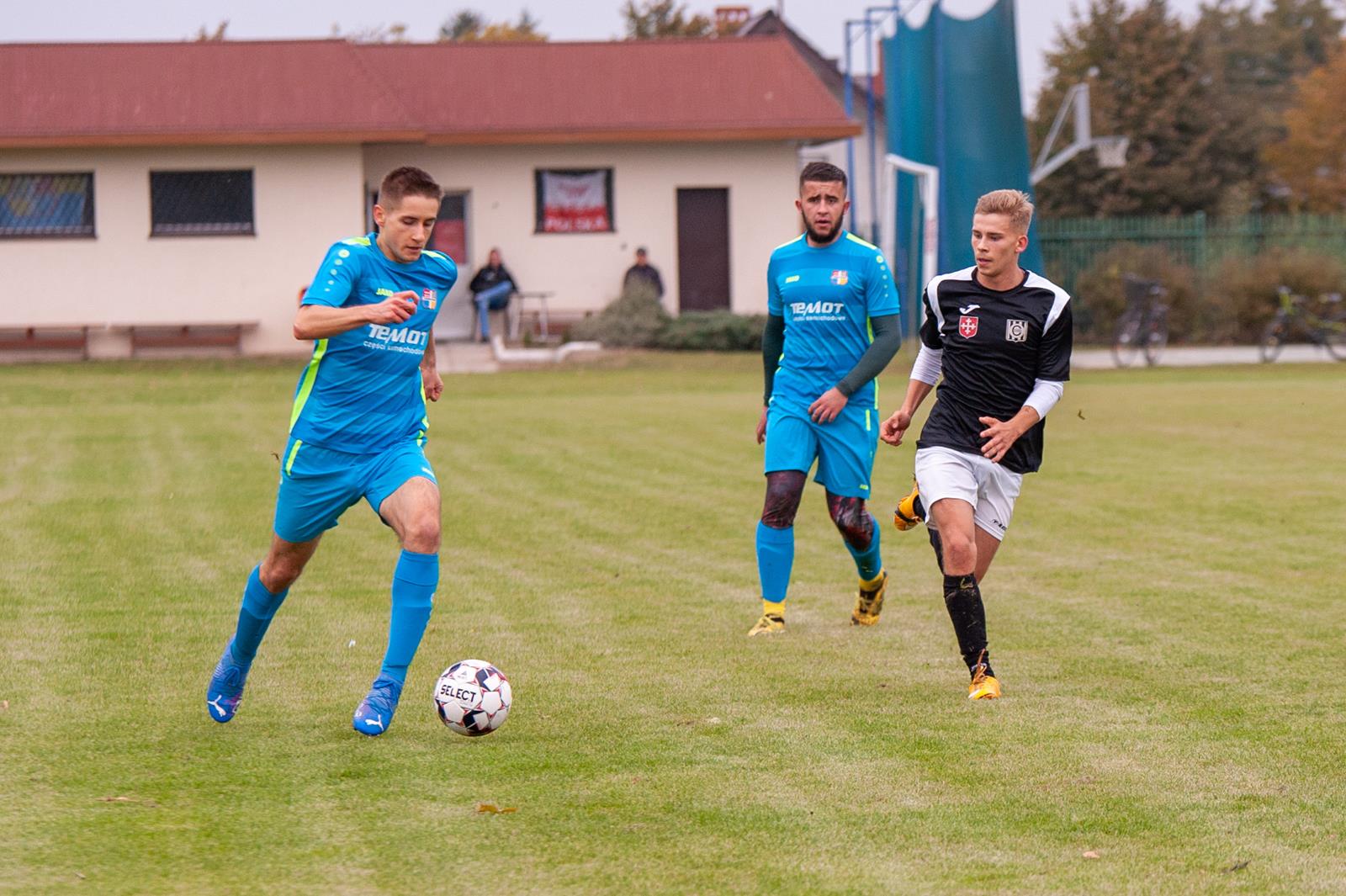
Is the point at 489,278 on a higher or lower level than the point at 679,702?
higher

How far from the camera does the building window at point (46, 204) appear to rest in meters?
30.8

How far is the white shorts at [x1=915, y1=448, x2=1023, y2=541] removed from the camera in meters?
6.91

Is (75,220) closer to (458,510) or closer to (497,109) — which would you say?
(497,109)

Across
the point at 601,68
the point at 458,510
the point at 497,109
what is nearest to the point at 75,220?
the point at 497,109

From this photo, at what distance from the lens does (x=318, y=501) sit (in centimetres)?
634

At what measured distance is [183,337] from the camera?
1227 inches

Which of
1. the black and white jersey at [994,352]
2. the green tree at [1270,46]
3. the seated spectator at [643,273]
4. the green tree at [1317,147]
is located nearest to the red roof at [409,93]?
the seated spectator at [643,273]

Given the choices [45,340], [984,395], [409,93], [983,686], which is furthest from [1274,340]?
[983,686]

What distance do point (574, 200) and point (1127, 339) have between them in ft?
34.2

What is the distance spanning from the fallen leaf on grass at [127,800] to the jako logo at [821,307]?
13.9 feet

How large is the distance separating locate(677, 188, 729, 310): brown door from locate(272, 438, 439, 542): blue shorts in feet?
87.7

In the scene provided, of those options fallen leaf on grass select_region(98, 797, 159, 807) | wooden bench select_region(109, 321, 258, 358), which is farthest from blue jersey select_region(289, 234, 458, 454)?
wooden bench select_region(109, 321, 258, 358)

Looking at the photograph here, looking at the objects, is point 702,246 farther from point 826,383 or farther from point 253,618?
point 253,618

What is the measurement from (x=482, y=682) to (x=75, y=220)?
27.2 m
